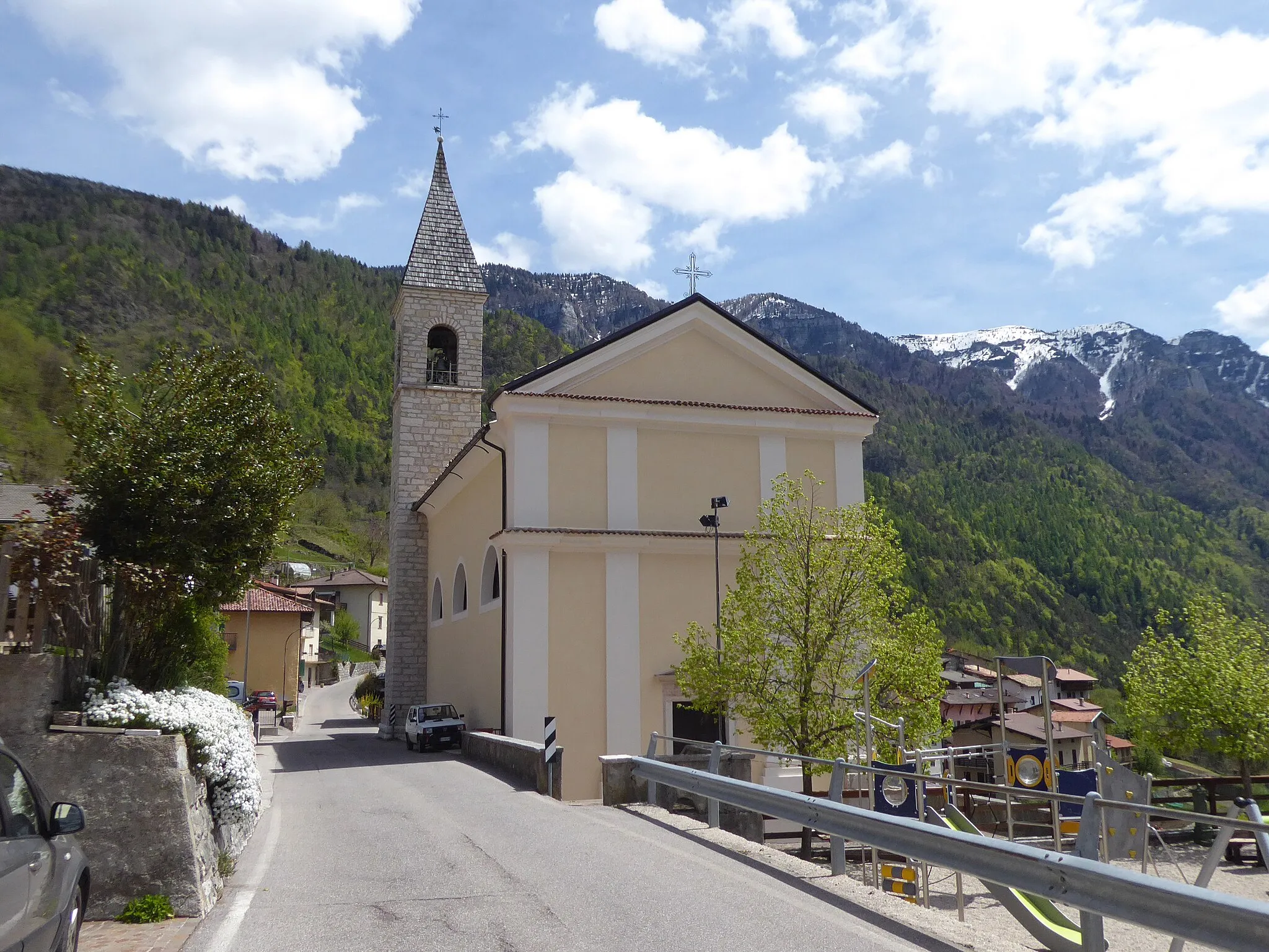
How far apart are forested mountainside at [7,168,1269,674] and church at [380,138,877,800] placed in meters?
75.1

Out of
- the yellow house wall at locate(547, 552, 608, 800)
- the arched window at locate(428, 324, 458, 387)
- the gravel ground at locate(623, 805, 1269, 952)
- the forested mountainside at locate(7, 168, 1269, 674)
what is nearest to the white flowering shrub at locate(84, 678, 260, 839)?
the gravel ground at locate(623, 805, 1269, 952)

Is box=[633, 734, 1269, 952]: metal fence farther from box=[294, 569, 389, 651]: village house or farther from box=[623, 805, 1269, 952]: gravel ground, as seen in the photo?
box=[294, 569, 389, 651]: village house

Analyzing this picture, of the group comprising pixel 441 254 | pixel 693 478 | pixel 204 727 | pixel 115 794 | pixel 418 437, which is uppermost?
pixel 441 254

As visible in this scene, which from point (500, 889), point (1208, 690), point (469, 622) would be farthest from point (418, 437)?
point (500, 889)

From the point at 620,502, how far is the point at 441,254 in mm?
14796

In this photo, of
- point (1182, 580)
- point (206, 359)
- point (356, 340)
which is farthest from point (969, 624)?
point (206, 359)

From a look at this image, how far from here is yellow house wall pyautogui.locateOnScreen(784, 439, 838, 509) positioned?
23.4m

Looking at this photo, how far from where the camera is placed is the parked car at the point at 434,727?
78.1 feet

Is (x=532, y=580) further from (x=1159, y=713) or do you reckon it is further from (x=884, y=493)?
(x=884, y=493)

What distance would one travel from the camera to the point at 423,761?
20.7 m

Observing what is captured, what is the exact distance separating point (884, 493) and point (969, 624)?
20.5 m

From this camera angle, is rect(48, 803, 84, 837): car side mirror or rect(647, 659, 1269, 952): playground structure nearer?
rect(48, 803, 84, 837): car side mirror

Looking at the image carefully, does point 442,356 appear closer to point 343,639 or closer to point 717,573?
point 717,573

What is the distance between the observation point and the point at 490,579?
80.0 feet
